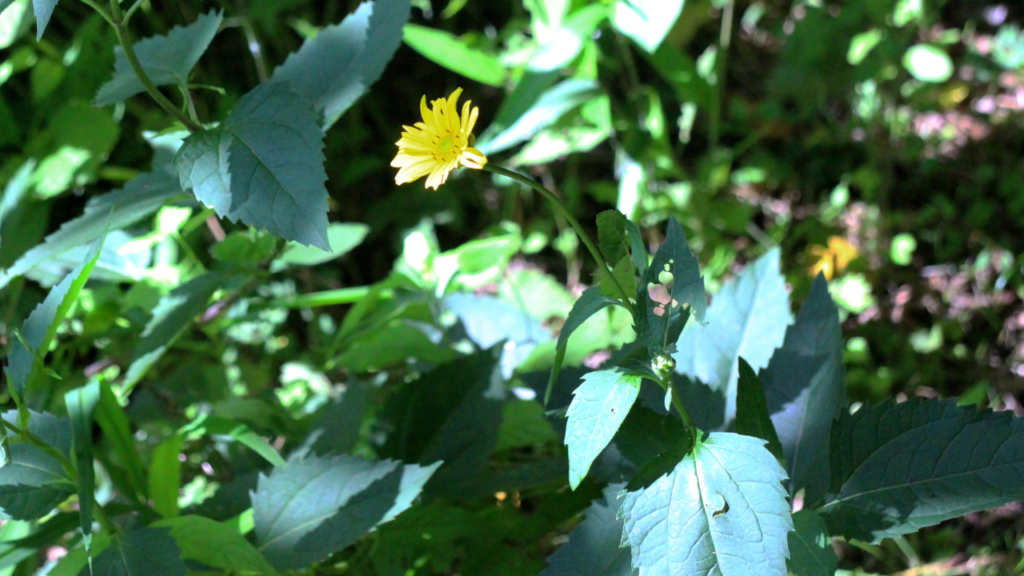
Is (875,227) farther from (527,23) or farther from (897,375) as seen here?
(527,23)

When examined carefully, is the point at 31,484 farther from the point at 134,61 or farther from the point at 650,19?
the point at 650,19

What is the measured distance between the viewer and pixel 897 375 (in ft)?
4.69

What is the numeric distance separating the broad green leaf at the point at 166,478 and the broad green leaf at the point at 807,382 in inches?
28.8

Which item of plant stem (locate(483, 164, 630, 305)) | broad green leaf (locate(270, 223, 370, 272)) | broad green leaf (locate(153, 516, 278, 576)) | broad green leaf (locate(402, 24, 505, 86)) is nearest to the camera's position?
plant stem (locate(483, 164, 630, 305))

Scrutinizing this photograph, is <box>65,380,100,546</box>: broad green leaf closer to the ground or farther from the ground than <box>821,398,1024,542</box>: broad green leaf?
closer to the ground

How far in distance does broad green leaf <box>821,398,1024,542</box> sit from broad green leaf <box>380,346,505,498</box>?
41cm

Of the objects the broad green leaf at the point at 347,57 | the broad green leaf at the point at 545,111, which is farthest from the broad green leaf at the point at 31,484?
the broad green leaf at the point at 545,111

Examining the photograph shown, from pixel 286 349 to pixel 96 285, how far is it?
494mm

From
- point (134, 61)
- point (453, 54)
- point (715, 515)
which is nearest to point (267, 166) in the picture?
point (134, 61)

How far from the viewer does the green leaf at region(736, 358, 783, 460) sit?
2.23 ft

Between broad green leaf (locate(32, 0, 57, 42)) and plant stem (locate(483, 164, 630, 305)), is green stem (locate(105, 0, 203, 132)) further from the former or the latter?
plant stem (locate(483, 164, 630, 305))

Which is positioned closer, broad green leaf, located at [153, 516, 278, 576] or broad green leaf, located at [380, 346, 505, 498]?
broad green leaf, located at [153, 516, 278, 576]

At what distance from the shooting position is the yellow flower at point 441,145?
1.86 ft

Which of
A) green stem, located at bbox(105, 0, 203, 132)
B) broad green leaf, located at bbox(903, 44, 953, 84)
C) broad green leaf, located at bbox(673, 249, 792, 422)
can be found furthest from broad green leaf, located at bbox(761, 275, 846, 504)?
broad green leaf, located at bbox(903, 44, 953, 84)
